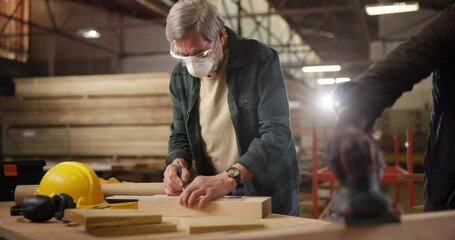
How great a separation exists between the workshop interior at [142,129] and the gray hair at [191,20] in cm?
67

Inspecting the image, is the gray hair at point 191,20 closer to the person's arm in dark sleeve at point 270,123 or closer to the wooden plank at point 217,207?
the person's arm in dark sleeve at point 270,123

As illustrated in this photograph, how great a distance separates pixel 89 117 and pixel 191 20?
6532mm

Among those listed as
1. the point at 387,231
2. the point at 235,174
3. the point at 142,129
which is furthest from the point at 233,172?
the point at 142,129

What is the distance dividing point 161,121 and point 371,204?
699cm

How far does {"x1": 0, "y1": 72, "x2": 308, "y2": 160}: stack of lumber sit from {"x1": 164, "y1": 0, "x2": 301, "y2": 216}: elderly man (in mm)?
5111

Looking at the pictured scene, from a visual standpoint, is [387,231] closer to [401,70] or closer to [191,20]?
[401,70]

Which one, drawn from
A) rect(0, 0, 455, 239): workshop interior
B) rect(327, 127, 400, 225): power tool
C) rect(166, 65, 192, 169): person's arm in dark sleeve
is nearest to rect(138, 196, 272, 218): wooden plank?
rect(0, 0, 455, 239): workshop interior

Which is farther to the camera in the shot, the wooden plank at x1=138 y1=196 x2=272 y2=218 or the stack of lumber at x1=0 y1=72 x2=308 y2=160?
the stack of lumber at x1=0 y1=72 x2=308 y2=160

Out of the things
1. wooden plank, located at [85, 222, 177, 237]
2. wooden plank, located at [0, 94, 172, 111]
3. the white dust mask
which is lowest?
wooden plank, located at [85, 222, 177, 237]

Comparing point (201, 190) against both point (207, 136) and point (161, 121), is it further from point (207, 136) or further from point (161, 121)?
point (161, 121)

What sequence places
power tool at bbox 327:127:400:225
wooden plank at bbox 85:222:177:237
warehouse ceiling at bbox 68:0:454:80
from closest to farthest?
power tool at bbox 327:127:400:225, wooden plank at bbox 85:222:177:237, warehouse ceiling at bbox 68:0:454:80

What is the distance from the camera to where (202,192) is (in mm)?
2027

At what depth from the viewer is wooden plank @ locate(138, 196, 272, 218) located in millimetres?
1979

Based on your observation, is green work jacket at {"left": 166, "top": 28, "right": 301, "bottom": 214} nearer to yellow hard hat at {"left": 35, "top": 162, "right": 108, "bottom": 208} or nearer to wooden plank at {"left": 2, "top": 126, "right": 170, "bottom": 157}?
yellow hard hat at {"left": 35, "top": 162, "right": 108, "bottom": 208}
